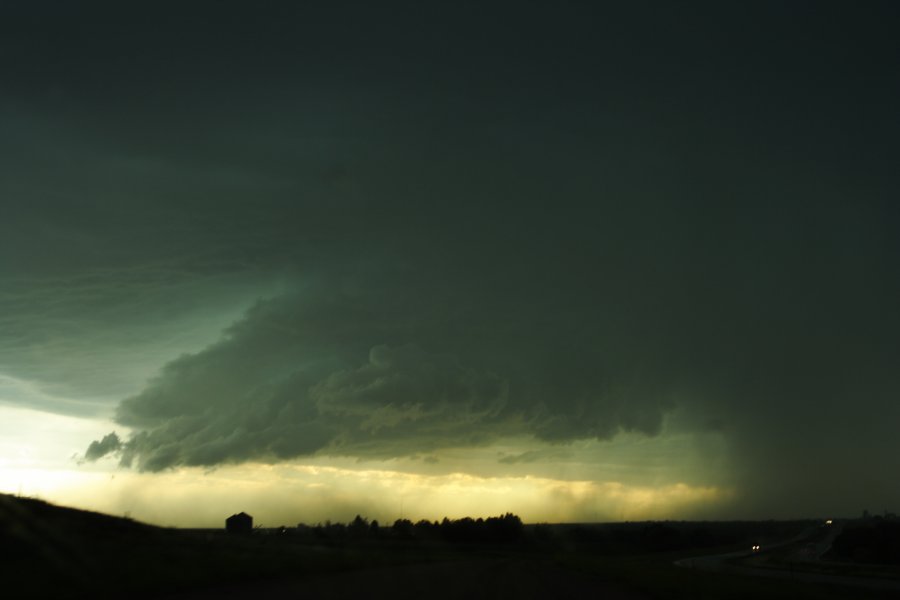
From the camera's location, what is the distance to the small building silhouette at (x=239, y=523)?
95.7 m

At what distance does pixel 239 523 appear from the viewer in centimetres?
9706

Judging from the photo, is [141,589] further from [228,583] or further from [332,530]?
[332,530]

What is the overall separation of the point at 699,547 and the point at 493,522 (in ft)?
189

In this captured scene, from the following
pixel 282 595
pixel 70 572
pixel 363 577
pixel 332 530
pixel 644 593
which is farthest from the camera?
pixel 332 530

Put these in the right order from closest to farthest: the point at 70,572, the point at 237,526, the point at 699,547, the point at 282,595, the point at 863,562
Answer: the point at 70,572
the point at 282,595
the point at 237,526
the point at 863,562
the point at 699,547

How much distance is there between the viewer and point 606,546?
173m

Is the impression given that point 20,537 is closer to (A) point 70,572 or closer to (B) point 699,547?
(A) point 70,572

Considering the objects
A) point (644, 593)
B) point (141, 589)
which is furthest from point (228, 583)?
point (644, 593)

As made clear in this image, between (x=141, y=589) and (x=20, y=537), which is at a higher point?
(x=20, y=537)

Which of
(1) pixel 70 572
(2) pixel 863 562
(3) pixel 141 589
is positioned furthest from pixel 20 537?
(2) pixel 863 562

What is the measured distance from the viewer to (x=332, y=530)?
140m

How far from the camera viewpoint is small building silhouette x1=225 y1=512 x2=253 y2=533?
95688 millimetres

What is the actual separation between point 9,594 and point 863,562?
122092 millimetres

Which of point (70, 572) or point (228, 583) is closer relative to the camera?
point (70, 572)
